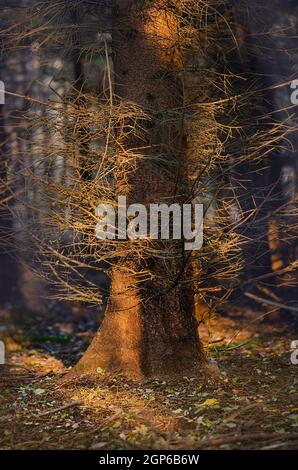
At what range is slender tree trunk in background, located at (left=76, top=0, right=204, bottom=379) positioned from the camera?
25.2 feet

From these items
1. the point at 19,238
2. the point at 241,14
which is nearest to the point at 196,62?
the point at 241,14

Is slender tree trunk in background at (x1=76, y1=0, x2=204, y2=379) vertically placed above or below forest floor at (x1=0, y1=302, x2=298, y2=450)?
above

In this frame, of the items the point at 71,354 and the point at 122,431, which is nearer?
the point at 122,431

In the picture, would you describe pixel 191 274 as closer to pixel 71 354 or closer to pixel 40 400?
pixel 40 400

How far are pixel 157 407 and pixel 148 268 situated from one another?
158 centimetres

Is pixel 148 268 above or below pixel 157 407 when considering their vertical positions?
above

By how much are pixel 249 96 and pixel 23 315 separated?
7.08m

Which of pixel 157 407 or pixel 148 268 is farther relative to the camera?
pixel 148 268

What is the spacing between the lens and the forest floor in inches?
235

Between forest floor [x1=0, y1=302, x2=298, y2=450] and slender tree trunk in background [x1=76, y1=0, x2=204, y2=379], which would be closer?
forest floor [x1=0, y1=302, x2=298, y2=450]

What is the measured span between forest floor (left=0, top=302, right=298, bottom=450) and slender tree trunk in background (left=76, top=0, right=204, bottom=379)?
0.29 meters

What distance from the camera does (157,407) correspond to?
271 inches

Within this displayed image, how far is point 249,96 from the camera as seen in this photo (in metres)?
8.23
